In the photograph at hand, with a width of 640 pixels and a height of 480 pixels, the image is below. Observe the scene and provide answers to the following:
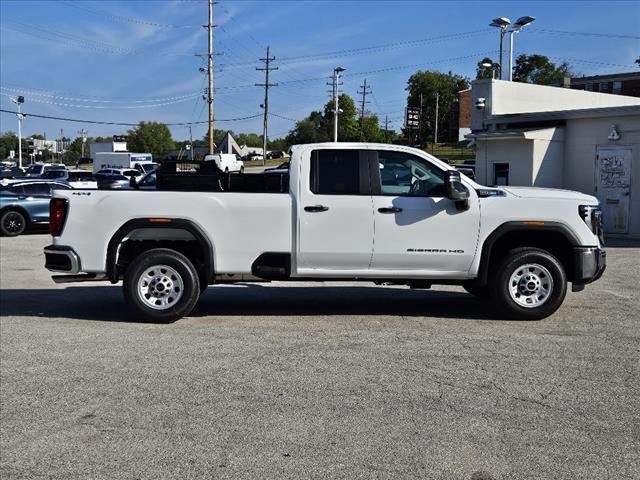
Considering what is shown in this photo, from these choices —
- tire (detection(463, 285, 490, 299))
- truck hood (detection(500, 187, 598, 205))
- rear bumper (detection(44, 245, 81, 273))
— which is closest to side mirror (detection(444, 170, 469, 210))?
truck hood (detection(500, 187, 598, 205))

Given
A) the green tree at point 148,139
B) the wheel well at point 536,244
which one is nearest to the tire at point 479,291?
the wheel well at point 536,244

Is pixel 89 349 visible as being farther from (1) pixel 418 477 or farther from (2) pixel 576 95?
(2) pixel 576 95

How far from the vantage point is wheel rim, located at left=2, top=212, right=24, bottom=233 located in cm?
2000

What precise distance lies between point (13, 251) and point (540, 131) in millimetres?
14805

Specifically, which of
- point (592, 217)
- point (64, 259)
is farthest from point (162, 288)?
point (592, 217)

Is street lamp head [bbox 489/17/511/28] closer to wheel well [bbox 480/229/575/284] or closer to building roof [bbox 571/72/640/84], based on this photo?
wheel well [bbox 480/229/575/284]

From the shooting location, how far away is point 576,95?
27.0 m

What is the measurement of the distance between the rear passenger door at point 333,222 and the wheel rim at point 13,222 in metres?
14.6

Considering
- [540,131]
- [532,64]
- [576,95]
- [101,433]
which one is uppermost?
[532,64]

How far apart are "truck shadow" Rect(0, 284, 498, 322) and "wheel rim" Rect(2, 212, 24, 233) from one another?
9.71 meters

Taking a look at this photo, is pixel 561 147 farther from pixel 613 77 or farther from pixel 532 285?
pixel 613 77

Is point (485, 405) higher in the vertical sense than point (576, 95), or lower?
lower

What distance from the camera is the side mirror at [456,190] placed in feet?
26.1

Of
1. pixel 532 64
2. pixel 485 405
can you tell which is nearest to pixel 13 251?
pixel 485 405
